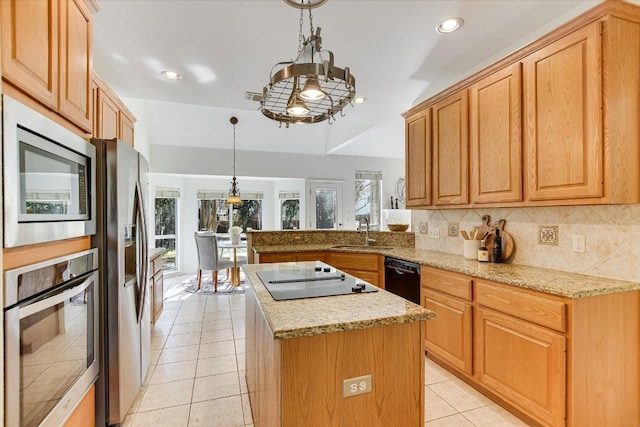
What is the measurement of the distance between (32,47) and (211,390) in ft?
7.60

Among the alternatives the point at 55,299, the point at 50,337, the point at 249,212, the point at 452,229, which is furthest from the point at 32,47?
the point at 249,212

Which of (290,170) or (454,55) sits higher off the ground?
(454,55)

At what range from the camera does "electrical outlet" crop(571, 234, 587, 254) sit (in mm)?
2082

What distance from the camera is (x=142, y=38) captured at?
2299 mm

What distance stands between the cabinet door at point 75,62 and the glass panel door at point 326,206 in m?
5.24

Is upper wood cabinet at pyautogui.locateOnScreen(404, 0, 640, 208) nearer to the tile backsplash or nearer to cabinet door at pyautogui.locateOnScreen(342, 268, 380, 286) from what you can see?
the tile backsplash

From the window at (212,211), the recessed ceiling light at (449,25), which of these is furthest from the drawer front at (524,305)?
the window at (212,211)

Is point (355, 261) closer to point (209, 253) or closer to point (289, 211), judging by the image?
point (209, 253)

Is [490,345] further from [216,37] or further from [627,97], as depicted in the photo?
[216,37]

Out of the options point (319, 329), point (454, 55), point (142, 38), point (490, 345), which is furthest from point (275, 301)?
point (454, 55)

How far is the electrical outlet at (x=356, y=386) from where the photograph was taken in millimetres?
1240

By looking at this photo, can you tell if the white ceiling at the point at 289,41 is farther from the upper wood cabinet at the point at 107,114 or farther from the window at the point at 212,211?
the window at the point at 212,211

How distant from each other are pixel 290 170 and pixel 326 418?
18.4 ft

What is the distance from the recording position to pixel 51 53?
52.4 inches
